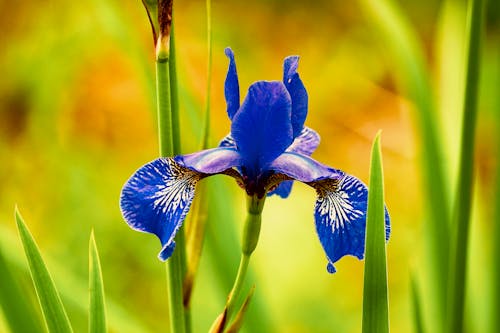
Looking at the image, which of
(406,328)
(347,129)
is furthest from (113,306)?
(347,129)

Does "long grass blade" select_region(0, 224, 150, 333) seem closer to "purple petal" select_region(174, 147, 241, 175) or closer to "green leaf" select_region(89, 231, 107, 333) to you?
"green leaf" select_region(89, 231, 107, 333)

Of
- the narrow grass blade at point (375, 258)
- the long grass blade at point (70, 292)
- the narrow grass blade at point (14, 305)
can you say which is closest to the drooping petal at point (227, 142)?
the narrow grass blade at point (375, 258)

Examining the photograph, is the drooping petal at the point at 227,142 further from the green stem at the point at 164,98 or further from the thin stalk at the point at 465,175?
the thin stalk at the point at 465,175

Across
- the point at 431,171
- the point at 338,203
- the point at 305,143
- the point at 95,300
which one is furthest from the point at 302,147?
the point at 431,171

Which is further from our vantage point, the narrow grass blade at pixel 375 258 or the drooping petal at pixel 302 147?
the drooping petal at pixel 302 147

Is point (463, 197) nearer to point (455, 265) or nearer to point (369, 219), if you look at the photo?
point (455, 265)

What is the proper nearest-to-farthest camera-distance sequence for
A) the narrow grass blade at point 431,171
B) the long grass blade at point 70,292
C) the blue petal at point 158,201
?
the blue petal at point 158,201 → the long grass blade at point 70,292 → the narrow grass blade at point 431,171

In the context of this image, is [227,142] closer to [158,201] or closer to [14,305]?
[158,201]
